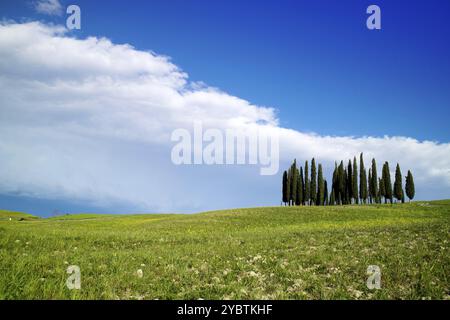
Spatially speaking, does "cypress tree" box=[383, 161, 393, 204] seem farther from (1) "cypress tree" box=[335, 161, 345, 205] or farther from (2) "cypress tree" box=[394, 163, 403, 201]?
(1) "cypress tree" box=[335, 161, 345, 205]

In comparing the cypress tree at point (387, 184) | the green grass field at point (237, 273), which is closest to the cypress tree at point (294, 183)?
the cypress tree at point (387, 184)

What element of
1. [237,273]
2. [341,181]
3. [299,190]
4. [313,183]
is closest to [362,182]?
[341,181]

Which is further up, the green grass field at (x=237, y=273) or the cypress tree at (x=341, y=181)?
the cypress tree at (x=341, y=181)

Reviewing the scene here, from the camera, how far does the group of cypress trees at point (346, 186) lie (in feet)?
305

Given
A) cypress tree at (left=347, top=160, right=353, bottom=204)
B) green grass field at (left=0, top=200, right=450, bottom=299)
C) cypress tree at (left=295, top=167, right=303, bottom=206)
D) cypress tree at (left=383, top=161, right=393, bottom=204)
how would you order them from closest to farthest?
green grass field at (left=0, top=200, right=450, bottom=299) < cypress tree at (left=383, top=161, right=393, bottom=204) < cypress tree at (left=347, top=160, right=353, bottom=204) < cypress tree at (left=295, top=167, right=303, bottom=206)

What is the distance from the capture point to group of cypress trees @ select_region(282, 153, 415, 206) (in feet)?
305

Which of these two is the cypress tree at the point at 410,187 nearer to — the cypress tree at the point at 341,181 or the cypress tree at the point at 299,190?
the cypress tree at the point at 341,181

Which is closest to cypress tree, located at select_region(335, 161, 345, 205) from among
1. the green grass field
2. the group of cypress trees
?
the group of cypress trees

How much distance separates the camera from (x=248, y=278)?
997 centimetres

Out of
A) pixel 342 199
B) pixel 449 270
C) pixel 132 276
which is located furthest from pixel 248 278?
pixel 342 199

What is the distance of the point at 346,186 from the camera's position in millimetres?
96125

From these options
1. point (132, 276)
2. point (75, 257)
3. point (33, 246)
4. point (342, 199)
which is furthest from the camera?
point (342, 199)
